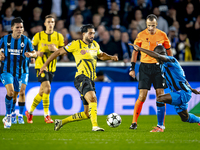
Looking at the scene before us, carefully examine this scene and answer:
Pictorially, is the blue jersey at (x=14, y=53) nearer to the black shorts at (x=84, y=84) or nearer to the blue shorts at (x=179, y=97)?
the black shorts at (x=84, y=84)

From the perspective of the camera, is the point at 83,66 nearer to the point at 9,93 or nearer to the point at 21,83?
the point at 9,93

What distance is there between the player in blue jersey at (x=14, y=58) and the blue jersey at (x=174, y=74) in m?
2.77

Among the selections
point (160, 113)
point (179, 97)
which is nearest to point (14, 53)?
point (160, 113)

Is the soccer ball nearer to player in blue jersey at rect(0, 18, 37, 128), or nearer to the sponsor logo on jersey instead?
player in blue jersey at rect(0, 18, 37, 128)

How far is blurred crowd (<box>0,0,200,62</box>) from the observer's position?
11.3 metres

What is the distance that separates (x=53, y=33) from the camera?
8.73 m

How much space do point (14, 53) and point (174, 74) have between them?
3389 mm

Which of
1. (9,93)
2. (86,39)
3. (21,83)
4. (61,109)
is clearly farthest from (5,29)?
(86,39)

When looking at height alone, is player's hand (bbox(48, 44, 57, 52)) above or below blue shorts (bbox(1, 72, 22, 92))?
above

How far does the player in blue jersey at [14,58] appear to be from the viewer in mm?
7195

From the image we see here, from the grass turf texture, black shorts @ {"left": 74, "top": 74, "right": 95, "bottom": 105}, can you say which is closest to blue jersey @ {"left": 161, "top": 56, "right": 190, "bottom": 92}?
the grass turf texture

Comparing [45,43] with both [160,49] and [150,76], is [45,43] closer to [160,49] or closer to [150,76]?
[150,76]

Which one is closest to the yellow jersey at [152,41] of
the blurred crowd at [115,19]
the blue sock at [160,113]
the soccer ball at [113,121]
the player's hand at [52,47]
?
the blue sock at [160,113]

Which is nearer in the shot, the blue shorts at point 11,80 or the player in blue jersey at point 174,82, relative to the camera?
the player in blue jersey at point 174,82
